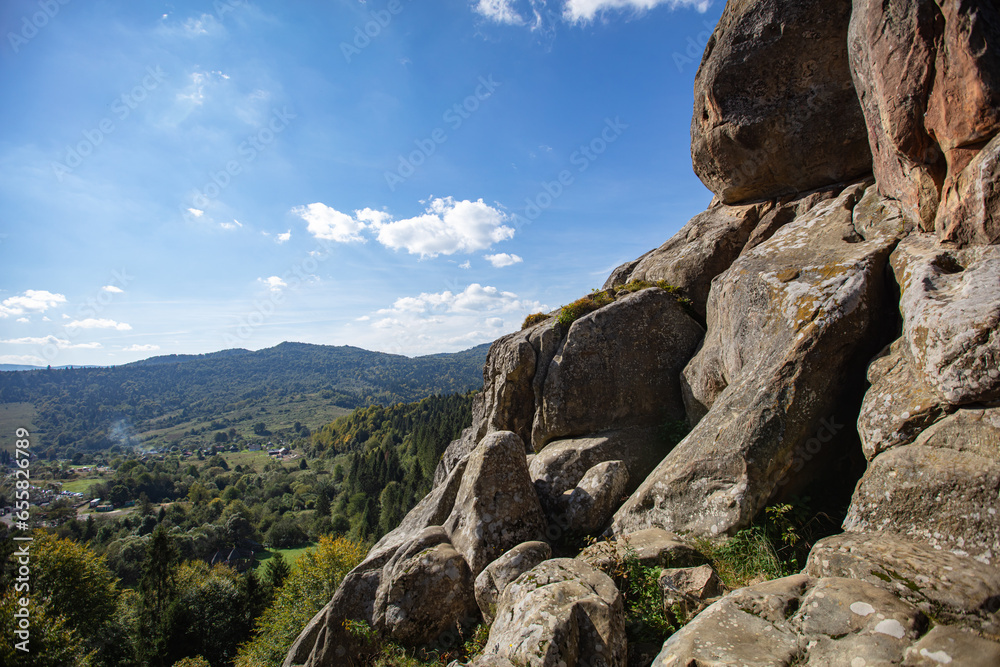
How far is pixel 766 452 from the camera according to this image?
28.9ft

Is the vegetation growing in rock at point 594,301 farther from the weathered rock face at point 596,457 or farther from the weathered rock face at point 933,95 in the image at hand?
the weathered rock face at point 933,95

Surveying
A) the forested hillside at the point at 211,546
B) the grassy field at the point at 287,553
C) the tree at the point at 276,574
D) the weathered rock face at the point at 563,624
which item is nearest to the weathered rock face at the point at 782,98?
the weathered rock face at the point at 563,624

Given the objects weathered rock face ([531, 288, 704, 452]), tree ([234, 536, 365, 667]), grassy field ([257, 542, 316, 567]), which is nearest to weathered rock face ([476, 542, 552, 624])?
weathered rock face ([531, 288, 704, 452])

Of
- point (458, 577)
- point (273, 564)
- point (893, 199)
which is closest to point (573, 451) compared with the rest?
point (458, 577)

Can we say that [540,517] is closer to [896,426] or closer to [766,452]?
[766,452]

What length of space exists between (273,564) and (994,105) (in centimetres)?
6320

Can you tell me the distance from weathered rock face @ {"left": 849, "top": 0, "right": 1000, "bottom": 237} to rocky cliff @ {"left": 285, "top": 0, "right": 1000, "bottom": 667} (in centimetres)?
4

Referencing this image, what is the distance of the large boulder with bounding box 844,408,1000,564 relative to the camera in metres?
5.89

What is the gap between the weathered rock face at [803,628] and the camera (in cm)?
475

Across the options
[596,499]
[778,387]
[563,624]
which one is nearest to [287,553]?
[596,499]

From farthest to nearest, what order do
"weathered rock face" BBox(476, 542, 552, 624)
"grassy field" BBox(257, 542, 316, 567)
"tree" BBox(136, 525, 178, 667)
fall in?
"grassy field" BBox(257, 542, 316, 567) → "tree" BBox(136, 525, 178, 667) → "weathered rock face" BBox(476, 542, 552, 624)

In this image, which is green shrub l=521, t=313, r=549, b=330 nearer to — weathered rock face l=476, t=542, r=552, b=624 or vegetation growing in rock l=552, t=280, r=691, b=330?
vegetation growing in rock l=552, t=280, r=691, b=330

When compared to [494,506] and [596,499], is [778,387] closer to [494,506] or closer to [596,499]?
[596,499]

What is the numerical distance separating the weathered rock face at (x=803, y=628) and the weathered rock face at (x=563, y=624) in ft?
2.88
